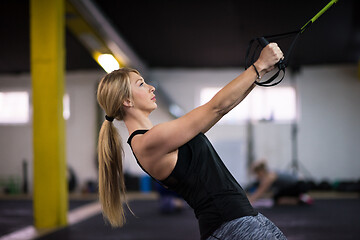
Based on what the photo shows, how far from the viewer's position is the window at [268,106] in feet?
30.3

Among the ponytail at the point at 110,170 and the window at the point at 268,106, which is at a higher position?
the window at the point at 268,106

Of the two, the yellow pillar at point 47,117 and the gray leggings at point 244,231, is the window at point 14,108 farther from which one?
the gray leggings at point 244,231

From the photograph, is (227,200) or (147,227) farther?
(147,227)

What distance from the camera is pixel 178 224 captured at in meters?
4.81

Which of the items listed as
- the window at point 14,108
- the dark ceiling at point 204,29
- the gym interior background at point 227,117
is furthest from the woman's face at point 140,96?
the window at point 14,108

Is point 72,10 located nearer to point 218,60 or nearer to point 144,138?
point 218,60

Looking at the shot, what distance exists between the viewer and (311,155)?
30.3ft

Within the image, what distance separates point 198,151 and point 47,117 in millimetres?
3838

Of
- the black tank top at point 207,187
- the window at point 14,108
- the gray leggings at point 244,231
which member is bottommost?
the gray leggings at point 244,231

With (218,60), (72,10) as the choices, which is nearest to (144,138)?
(72,10)

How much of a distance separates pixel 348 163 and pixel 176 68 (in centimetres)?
440

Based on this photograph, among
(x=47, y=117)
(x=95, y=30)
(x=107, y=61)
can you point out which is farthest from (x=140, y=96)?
(x=107, y=61)

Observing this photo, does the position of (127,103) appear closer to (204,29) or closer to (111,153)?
(111,153)

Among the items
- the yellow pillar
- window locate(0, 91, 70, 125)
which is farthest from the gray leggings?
window locate(0, 91, 70, 125)
